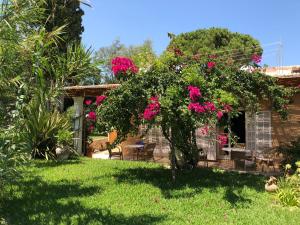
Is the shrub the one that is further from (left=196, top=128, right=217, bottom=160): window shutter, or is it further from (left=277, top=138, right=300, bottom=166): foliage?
(left=196, top=128, right=217, bottom=160): window shutter

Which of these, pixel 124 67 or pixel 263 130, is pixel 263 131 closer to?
pixel 263 130

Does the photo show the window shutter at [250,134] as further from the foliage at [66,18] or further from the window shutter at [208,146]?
the foliage at [66,18]

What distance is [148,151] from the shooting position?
17.2 metres

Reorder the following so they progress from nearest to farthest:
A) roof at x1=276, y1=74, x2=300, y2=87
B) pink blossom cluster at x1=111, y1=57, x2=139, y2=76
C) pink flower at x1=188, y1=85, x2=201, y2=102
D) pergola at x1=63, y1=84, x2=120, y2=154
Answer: pink flower at x1=188, y1=85, x2=201, y2=102 < pink blossom cluster at x1=111, y1=57, x2=139, y2=76 < roof at x1=276, y1=74, x2=300, y2=87 < pergola at x1=63, y1=84, x2=120, y2=154

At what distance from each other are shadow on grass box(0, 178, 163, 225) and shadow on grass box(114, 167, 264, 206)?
183cm

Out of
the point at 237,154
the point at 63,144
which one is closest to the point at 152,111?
the point at 237,154

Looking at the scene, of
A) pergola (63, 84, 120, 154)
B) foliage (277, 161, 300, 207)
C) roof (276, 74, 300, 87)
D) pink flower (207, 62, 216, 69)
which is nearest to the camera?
foliage (277, 161, 300, 207)

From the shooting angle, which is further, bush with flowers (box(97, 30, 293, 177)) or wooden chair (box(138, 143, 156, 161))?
wooden chair (box(138, 143, 156, 161))

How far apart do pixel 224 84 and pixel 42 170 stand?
6925 millimetres

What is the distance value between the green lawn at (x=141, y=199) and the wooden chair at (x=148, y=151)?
4.02m

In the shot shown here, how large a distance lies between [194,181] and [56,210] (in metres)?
4.65

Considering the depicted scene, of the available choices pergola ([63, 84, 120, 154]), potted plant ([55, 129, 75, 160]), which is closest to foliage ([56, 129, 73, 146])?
potted plant ([55, 129, 75, 160])

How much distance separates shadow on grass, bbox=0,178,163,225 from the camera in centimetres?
739

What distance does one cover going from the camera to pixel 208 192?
9867 millimetres
